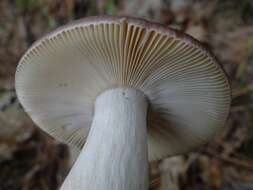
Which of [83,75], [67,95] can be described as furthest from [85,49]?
[67,95]

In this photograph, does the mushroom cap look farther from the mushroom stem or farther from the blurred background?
the blurred background

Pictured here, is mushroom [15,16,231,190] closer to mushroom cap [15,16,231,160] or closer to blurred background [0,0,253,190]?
mushroom cap [15,16,231,160]

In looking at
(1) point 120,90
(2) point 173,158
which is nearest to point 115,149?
(1) point 120,90

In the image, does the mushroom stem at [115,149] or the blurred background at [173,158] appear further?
the blurred background at [173,158]

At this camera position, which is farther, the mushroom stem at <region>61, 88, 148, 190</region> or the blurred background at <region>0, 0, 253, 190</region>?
the blurred background at <region>0, 0, 253, 190</region>

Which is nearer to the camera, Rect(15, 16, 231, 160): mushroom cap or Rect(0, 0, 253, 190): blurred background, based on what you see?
Rect(15, 16, 231, 160): mushroom cap

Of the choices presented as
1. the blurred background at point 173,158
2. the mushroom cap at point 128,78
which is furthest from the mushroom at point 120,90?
the blurred background at point 173,158

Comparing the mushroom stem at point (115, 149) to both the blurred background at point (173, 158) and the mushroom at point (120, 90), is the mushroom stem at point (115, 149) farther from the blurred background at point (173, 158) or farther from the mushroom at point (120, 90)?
the blurred background at point (173, 158)

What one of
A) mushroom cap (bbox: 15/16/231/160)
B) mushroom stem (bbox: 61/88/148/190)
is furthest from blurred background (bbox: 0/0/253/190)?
mushroom stem (bbox: 61/88/148/190)
